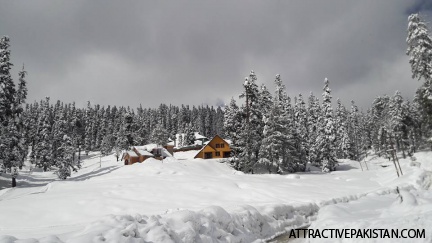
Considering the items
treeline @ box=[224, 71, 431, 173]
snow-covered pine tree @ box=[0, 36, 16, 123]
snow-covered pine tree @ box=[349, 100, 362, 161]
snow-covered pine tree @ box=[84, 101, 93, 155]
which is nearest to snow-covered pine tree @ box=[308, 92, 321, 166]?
treeline @ box=[224, 71, 431, 173]

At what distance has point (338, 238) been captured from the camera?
916 centimetres

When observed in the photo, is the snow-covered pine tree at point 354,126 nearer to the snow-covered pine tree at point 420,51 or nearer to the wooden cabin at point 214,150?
the wooden cabin at point 214,150

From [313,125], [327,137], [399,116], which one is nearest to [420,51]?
[327,137]

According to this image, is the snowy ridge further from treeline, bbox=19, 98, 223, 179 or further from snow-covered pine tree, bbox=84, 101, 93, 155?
snow-covered pine tree, bbox=84, 101, 93, 155

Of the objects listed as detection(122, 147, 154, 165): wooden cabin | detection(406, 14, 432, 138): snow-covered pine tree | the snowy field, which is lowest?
the snowy field

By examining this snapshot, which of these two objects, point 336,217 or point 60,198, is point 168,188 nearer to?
point 60,198

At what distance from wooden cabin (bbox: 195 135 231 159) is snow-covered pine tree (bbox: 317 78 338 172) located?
21.1m

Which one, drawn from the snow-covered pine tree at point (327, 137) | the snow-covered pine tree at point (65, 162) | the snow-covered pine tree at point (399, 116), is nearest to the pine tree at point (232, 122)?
the snow-covered pine tree at point (327, 137)

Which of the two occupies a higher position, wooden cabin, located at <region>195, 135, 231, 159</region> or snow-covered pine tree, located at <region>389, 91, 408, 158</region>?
snow-covered pine tree, located at <region>389, 91, 408, 158</region>

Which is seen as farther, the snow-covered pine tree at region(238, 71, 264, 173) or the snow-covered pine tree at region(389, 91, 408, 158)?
the snow-covered pine tree at region(389, 91, 408, 158)

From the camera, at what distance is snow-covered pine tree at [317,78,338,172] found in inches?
2052

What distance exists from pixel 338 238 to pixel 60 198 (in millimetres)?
19775

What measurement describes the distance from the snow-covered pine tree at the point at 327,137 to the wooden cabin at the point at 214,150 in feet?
69.1

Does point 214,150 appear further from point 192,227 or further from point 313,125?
point 192,227
